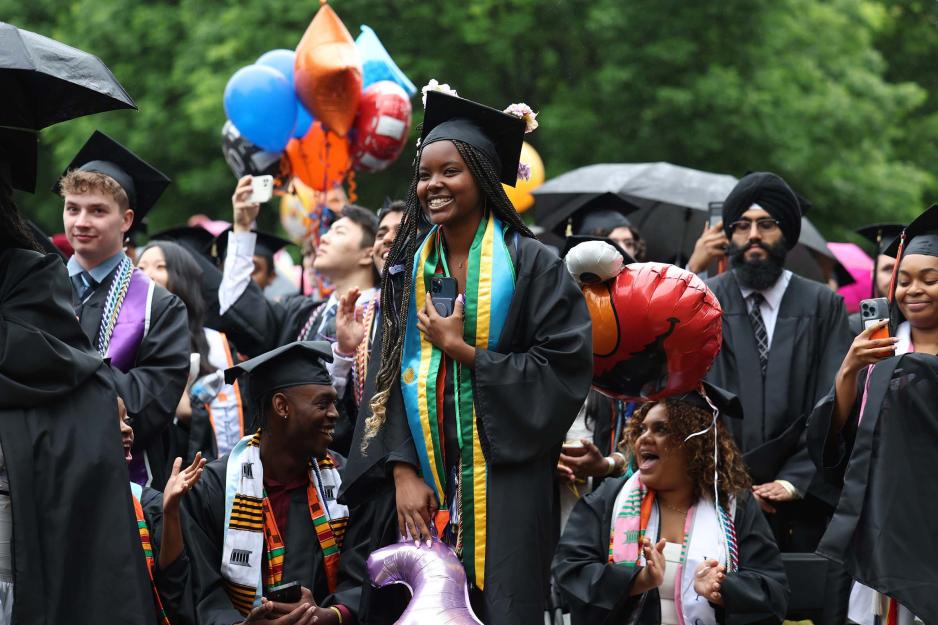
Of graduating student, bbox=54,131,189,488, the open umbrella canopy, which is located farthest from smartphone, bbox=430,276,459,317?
the open umbrella canopy

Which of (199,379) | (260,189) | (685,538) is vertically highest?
(260,189)

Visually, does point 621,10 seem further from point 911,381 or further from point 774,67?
point 911,381

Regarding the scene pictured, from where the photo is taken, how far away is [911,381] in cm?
532

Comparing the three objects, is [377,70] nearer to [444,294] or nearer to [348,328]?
[348,328]

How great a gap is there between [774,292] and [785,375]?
1.60 feet

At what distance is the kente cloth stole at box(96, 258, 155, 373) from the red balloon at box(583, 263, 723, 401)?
2112 mm

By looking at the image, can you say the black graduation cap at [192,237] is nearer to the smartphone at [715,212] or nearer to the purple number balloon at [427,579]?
the smartphone at [715,212]

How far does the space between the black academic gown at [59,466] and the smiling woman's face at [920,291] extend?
3115mm

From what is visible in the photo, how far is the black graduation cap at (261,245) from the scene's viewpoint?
30.9 feet

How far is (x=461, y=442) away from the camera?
15.7ft

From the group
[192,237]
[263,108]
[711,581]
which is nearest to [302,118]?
[263,108]

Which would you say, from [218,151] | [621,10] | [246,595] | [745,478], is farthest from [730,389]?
[218,151]

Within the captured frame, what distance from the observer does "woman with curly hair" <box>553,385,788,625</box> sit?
18.1ft

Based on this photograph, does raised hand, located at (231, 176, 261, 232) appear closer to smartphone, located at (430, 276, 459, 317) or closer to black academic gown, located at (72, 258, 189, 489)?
black academic gown, located at (72, 258, 189, 489)
